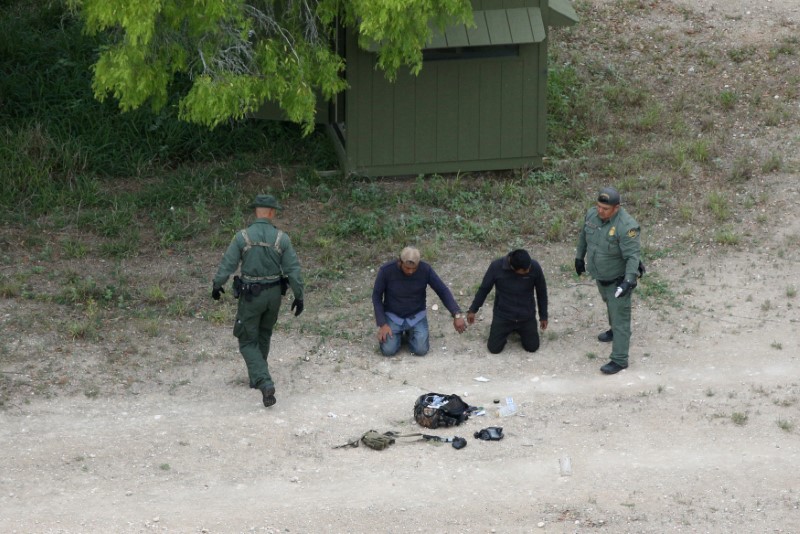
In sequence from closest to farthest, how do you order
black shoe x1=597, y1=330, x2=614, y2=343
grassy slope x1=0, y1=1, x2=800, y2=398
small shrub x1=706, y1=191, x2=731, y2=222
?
black shoe x1=597, y1=330, x2=614, y2=343
grassy slope x1=0, y1=1, x2=800, y2=398
small shrub x1=706, y1=191, x2=731, y2=222

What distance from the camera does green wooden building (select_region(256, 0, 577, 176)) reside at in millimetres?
14586

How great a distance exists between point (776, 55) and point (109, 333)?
10.7m

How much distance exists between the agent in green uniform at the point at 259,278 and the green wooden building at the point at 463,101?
4347mm

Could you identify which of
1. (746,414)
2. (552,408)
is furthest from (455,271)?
(746,414)

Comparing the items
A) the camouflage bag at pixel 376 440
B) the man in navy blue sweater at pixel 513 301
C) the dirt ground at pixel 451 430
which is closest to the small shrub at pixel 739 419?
the dirt ground at pixel 451 430

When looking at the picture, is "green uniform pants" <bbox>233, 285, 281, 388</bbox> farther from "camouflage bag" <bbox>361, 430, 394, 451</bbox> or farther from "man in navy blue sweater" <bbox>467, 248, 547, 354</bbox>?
"man in navy blue sweater" <bbox>467, 248, 547, 354</bbox>

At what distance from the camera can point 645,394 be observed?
35.6ft

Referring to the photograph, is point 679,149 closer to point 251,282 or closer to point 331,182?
point 331,182

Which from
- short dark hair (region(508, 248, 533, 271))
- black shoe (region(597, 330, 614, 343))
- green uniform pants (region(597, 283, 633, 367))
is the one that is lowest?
black shoe (region(597, 330, 614, 343))

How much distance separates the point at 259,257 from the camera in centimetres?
1048

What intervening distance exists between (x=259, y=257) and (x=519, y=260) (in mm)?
2314

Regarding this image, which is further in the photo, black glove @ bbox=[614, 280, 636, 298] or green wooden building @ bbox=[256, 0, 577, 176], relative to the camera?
green wooden building @ bbox=[256, 0, 577, 176]

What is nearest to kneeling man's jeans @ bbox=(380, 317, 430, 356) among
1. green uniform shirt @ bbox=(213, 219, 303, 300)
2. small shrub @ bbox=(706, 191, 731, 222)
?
green uniform shirt @ bbox=(213, 219, 303, 300)

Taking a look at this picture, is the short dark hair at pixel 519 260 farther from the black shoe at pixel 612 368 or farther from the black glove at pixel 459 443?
the black glove at pixel 459 443
